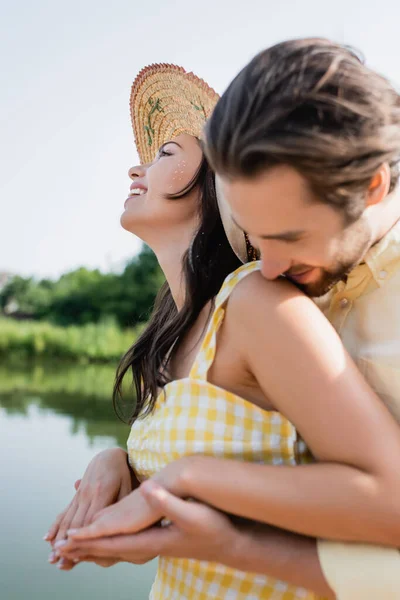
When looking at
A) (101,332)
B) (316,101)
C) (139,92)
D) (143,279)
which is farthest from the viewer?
(143,279)

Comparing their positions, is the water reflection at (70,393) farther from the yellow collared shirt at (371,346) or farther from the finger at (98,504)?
the yellow collared shirt at (371,346)

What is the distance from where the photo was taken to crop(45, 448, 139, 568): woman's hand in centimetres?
98

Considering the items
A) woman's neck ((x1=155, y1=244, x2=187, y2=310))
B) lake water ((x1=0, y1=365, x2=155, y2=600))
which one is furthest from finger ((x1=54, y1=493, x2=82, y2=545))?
lake water ((x1=0, y1=365, x2=155, y2=600))

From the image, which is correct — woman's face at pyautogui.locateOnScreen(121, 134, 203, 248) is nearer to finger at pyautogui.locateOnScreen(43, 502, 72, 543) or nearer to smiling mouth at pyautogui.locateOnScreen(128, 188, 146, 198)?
smiling mouth at pyautogui.locateOnScreen(128, 188, 146, 198)

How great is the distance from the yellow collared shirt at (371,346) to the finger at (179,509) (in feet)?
0.50

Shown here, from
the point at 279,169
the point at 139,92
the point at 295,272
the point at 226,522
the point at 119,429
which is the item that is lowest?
the point at 119,429

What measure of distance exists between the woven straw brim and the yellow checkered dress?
0.41m

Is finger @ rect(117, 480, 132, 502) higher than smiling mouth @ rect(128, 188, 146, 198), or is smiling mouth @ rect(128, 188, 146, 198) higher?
smiling mouth @ rect(128, 188, 146, 198)

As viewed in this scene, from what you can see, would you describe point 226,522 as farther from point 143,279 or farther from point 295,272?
point 143,279

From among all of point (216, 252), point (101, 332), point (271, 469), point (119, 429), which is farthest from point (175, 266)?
point (101, 332)

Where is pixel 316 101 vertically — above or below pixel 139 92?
below

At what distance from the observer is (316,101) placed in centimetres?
72

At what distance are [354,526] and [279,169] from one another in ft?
1.36

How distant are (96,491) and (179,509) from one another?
281mm
